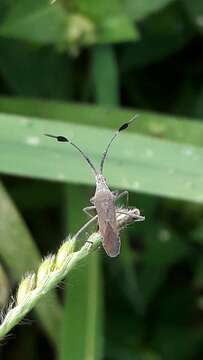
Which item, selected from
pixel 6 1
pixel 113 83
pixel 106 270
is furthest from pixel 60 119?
pixel 106 270

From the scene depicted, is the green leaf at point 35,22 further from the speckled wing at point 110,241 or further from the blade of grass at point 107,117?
the speckled wing at point 110,241

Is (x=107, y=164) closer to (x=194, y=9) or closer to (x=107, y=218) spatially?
(x=107, y=218)

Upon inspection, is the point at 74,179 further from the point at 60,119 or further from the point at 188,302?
the point at 188,302

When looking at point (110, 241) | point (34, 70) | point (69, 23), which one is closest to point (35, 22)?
point (69, 23)

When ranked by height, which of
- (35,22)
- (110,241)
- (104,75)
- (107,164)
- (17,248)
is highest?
(35,22)

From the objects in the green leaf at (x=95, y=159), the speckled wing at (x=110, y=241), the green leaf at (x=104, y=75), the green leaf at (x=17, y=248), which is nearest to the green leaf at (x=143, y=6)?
the green leaf at (x=104, y=75)

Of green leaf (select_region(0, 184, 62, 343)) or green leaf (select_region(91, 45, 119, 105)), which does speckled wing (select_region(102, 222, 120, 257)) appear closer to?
green leaf (select_region(0, 184, 62, 343))

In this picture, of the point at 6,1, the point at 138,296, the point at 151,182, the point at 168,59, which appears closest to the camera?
the point at 151,182
